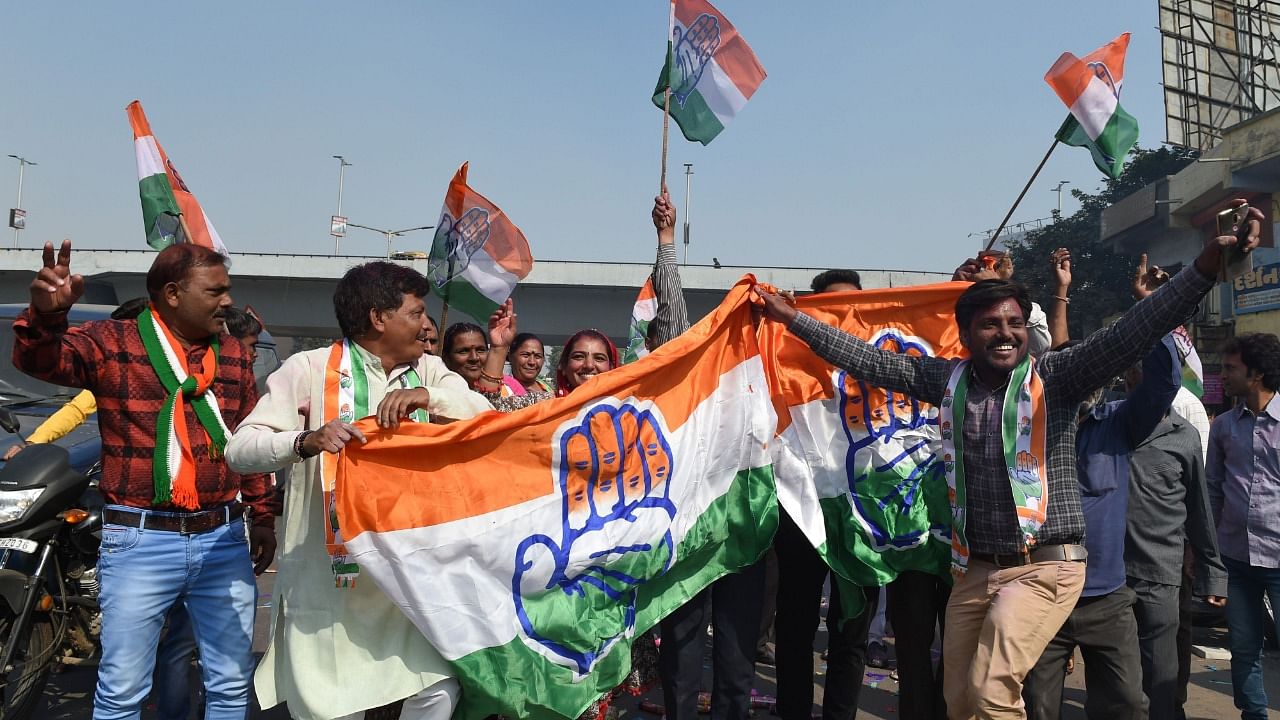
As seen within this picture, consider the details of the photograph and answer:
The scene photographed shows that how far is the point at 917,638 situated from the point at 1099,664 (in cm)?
73

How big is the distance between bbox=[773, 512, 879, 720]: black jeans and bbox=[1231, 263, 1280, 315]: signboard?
20.4m

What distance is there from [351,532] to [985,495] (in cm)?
225

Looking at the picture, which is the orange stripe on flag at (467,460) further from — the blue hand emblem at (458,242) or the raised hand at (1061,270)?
the raised hand at (1061,270)

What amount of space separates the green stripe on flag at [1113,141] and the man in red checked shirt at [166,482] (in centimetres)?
512

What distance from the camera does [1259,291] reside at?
21.1 m

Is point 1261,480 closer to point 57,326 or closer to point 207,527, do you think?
point 207,527

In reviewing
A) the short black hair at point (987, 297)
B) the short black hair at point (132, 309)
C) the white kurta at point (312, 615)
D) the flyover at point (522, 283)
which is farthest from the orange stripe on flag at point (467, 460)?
the flyover at point (522, 283)

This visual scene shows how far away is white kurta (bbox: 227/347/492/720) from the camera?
304cm

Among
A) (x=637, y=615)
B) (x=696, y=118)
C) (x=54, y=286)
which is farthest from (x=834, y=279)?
(x=54, y=286)

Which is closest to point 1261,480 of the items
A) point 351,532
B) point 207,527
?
point 351,532

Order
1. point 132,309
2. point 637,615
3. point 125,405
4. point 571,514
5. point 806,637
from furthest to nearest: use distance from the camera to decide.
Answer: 1. point 806,637
2. point 132,309
3. point 637,615
4. point 571,514
5. point 125,405

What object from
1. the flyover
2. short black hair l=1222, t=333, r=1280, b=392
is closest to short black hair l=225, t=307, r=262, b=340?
short black hair l=1222, t=333, r=1280, b=392

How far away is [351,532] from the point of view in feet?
9.96

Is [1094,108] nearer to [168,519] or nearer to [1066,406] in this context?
[1066,406]
